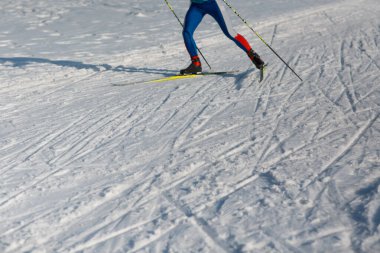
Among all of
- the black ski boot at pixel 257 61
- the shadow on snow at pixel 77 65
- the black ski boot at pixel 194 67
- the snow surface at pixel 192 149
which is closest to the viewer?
the snow surface at pixel 192 149

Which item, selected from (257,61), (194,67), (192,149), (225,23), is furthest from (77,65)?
(192,149)

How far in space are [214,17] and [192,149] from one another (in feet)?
9.96

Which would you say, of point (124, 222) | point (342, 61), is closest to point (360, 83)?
point (342, 61)

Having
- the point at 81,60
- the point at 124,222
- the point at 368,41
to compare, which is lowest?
the point at 81,60

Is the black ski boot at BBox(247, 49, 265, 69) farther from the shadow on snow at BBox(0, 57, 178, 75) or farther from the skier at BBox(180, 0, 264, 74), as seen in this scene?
the shadow on snow at BBox(0, 57, 178, 75)

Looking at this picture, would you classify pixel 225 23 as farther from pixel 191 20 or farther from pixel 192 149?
pixel 192 149

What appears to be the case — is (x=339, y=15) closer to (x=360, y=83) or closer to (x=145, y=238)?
(x=360, y=83)

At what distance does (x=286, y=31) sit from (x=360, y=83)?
3.96 meters

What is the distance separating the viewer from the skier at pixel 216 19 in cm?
755

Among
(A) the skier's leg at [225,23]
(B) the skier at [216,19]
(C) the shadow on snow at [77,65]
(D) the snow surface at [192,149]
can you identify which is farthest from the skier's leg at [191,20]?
(C) the shadow on snow at [77,65]

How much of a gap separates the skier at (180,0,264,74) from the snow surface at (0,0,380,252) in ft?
0.92

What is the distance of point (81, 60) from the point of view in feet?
30.8

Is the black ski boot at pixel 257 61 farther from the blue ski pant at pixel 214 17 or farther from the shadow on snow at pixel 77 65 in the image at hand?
the shadow on snow at pixel 77 65

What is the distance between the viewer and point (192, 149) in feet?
17.0
